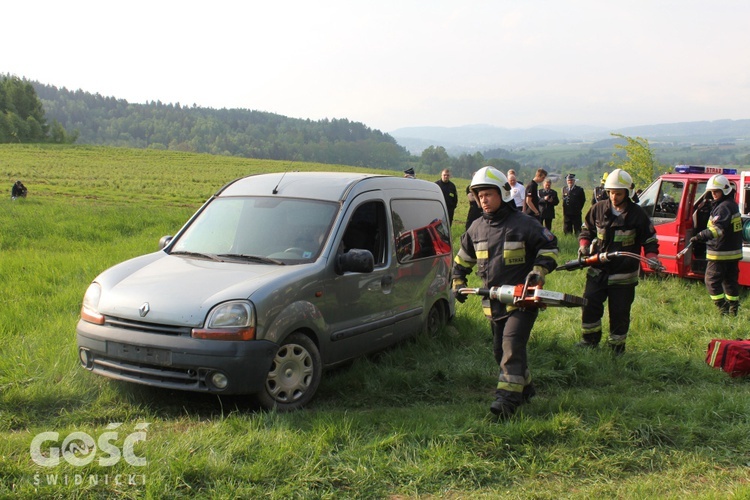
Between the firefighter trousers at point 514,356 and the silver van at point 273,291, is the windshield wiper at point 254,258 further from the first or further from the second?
the firefighter trousers at point 514,356

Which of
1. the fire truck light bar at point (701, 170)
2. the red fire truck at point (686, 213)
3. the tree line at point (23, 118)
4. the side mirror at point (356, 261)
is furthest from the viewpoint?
the tree line at point (23, 118)

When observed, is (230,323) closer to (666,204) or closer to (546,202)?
(666,204)

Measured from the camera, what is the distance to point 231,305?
15.2ft

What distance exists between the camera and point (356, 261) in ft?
17.3

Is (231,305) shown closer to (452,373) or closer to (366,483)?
(366,483)

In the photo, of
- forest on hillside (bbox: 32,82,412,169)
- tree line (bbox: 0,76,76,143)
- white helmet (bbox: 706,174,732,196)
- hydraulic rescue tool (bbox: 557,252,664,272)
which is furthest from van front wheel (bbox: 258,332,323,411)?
tree line (bbox: 0,76,76,143)

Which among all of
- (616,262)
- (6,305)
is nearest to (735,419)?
(616,262)

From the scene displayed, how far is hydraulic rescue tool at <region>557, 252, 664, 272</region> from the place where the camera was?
6383 millimetres

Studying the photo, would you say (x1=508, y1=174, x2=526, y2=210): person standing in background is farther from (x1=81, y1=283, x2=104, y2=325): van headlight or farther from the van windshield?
(x1=81, y1=283, x2=104, y2=325): van headlight

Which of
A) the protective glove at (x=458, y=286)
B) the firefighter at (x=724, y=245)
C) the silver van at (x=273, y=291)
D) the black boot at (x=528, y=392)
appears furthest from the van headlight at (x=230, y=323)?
the firefighter at (x=724, y=245)

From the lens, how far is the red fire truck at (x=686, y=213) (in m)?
9.94

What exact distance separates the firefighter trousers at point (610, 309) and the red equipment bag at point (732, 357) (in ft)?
2.79

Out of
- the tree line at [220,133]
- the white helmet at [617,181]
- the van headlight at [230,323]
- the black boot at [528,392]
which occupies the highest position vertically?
the tree line at [220,133]

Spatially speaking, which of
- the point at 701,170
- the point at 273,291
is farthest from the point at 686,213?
the point at 273,291
